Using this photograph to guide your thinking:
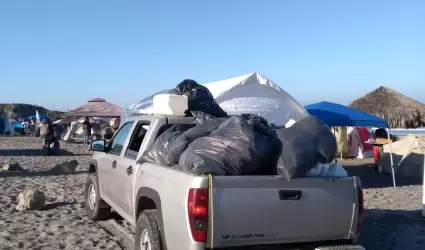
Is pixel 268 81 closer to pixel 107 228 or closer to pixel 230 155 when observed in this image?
pixel 107 228

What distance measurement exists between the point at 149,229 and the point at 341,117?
34.3ft

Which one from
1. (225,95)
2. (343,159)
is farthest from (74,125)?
(225,95)

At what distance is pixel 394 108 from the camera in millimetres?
23641

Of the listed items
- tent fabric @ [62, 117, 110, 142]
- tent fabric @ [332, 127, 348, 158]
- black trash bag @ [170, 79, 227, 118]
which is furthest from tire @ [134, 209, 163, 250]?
tent fabric @ [62, 117, 110, 142]

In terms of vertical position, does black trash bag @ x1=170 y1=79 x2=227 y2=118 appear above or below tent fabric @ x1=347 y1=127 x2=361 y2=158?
above

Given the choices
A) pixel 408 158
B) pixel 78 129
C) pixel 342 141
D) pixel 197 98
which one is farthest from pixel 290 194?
pixel 78 129

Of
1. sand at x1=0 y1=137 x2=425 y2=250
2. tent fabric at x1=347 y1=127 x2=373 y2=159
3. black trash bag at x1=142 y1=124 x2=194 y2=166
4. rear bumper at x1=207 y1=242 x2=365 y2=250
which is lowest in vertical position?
tent fabric at x1=347 y1=127 x2=373 y2=159

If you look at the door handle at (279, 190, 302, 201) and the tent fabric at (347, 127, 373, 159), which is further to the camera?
the tent fabric at (347, 127, 373, 159)

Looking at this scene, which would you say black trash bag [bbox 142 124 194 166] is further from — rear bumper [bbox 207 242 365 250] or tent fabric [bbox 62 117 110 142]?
tent fabric [bbox 62 117 110 142]

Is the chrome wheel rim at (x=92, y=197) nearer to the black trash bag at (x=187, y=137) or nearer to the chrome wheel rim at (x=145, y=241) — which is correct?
the chrome wheel rim at (x=145, y=241)

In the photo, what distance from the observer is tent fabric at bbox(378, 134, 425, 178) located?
15.9 m

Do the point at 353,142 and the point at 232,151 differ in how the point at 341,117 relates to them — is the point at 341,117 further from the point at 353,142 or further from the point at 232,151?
the point at 232,151

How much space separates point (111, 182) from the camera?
630 cm

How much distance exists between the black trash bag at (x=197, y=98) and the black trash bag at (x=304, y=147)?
187cm
